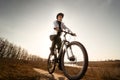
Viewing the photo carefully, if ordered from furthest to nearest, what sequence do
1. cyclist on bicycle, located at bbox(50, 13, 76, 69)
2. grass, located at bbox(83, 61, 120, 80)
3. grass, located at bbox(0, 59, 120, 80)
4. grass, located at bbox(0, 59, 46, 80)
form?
grass, located at bbox(83, 61, 120, 80) < cyclist on bicycle, located at bbox(50, 13, 76, 69) < grass, located at bbox(0, 59, 120, 80) < grass, located at bbox(0, 59, 46, 80)

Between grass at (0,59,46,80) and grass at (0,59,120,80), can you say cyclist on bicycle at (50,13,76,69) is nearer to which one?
grass at (0,59,120,80)

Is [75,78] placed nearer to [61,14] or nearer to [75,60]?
[75,60]

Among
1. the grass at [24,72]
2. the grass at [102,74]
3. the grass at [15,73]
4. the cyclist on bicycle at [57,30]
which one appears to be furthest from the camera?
the grass at [102,74]

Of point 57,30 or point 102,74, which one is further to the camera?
point 102,74

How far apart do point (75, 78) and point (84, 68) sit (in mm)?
452

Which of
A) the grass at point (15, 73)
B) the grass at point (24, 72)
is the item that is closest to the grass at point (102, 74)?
the grass at point (24, 72)

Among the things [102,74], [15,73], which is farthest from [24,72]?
[102,74]

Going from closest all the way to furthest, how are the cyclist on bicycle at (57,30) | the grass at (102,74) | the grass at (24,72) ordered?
the grass at (24,72) → the cyclist on bicycle at (57,30) → the grass at (102,74)

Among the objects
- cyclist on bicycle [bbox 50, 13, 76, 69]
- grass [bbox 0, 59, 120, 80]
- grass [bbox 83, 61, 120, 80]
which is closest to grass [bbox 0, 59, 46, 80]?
grass [bbox 0, 59, 120, 80]

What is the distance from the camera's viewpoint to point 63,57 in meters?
5.25

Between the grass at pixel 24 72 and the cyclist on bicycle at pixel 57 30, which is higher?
the cyclist on bicycle at pixel 57 30

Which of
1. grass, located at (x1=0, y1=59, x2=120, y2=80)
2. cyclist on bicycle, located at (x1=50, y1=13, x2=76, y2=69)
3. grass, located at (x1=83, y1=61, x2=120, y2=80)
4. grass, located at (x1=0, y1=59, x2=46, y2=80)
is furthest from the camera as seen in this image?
grass, located at (x1=83, y1=61, x2=120, y2=80)

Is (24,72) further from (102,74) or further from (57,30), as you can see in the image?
(102,74)

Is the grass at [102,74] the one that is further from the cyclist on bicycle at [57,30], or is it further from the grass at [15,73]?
the grass at [15,73]
